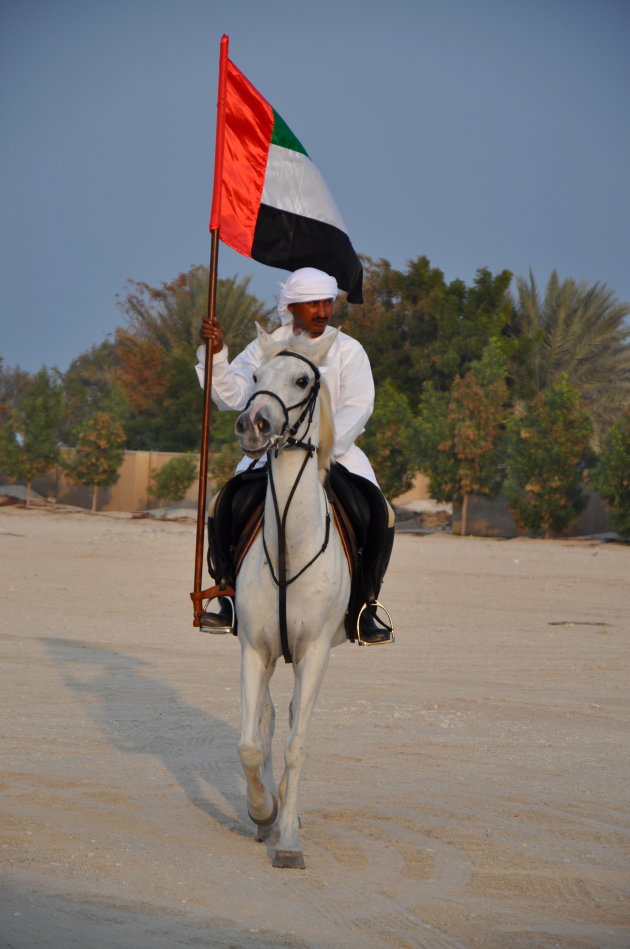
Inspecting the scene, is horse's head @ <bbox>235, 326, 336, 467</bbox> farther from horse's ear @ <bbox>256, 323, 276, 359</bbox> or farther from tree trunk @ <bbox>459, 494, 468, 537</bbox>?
tree trunk @ <bbox>459, 494, 468, 537</bbox>

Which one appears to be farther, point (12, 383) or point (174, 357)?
point (12, 383)

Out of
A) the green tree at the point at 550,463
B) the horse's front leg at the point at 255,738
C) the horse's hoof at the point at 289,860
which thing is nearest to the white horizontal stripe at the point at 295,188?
the horse's front leg at the point at 255,738

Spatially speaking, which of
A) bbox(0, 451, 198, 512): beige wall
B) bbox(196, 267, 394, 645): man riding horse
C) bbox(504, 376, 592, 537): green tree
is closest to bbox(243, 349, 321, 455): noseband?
bbox(196, 267, 394, 645): man riding horse

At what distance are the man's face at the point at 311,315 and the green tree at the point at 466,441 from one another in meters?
35.5

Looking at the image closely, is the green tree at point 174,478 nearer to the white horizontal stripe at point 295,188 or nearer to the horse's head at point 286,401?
the white horizontal stripe at point 295,188

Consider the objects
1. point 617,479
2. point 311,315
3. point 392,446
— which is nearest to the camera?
point 311,315

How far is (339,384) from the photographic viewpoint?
7.57 meters

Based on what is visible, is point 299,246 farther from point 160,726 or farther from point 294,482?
point 160,726

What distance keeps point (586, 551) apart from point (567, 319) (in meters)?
26.7

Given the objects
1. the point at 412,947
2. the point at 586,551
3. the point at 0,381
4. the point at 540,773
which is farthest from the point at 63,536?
the point at 0,381

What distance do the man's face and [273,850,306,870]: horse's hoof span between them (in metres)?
3.06

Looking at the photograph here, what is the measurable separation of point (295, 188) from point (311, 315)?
1.64 m

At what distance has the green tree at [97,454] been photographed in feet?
158

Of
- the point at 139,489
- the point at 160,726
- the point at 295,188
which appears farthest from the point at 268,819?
the point at 139,489
